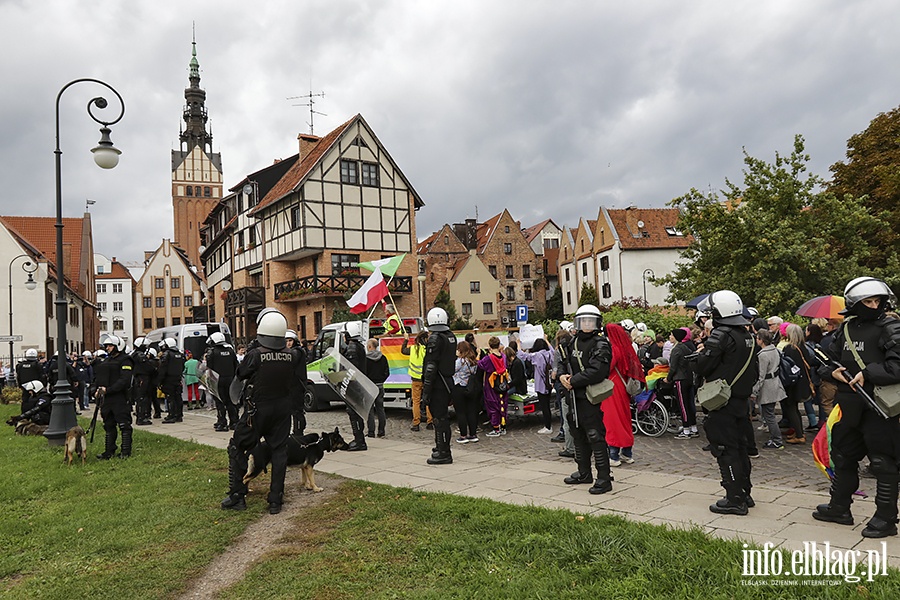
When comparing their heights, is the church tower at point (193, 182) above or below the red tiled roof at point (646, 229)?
above

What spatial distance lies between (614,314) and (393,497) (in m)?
16.4

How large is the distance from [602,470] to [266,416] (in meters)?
3.53

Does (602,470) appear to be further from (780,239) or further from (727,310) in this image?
(780,239)

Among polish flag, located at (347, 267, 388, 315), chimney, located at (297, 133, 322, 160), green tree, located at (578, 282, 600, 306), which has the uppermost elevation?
chimney, located at (297, 133, 322, 160)

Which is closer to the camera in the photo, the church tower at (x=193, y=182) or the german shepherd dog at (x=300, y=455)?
the german shepherd dog at (x=300, y=455)

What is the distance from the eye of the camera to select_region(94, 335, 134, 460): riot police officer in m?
10.2

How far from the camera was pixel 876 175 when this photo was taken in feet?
86.1

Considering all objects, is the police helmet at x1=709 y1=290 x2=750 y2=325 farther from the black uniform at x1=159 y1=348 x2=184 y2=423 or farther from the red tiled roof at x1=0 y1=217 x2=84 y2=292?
the red tiled roof at x1=0 y1=217 x2=84 y2=292

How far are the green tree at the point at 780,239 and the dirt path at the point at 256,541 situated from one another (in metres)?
18.0

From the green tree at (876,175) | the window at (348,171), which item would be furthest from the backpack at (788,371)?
the window at (348,171)

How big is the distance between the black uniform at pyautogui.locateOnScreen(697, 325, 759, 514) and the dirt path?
156 inches

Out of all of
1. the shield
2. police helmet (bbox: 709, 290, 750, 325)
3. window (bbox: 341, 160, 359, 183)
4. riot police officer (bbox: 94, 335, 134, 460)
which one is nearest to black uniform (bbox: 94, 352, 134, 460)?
riot police officer (bbox: 94, 335, 134, 460)

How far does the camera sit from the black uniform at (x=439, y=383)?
883 centimetres

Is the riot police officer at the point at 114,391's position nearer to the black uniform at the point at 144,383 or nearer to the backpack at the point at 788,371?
the black uniform at the point at 144,383
